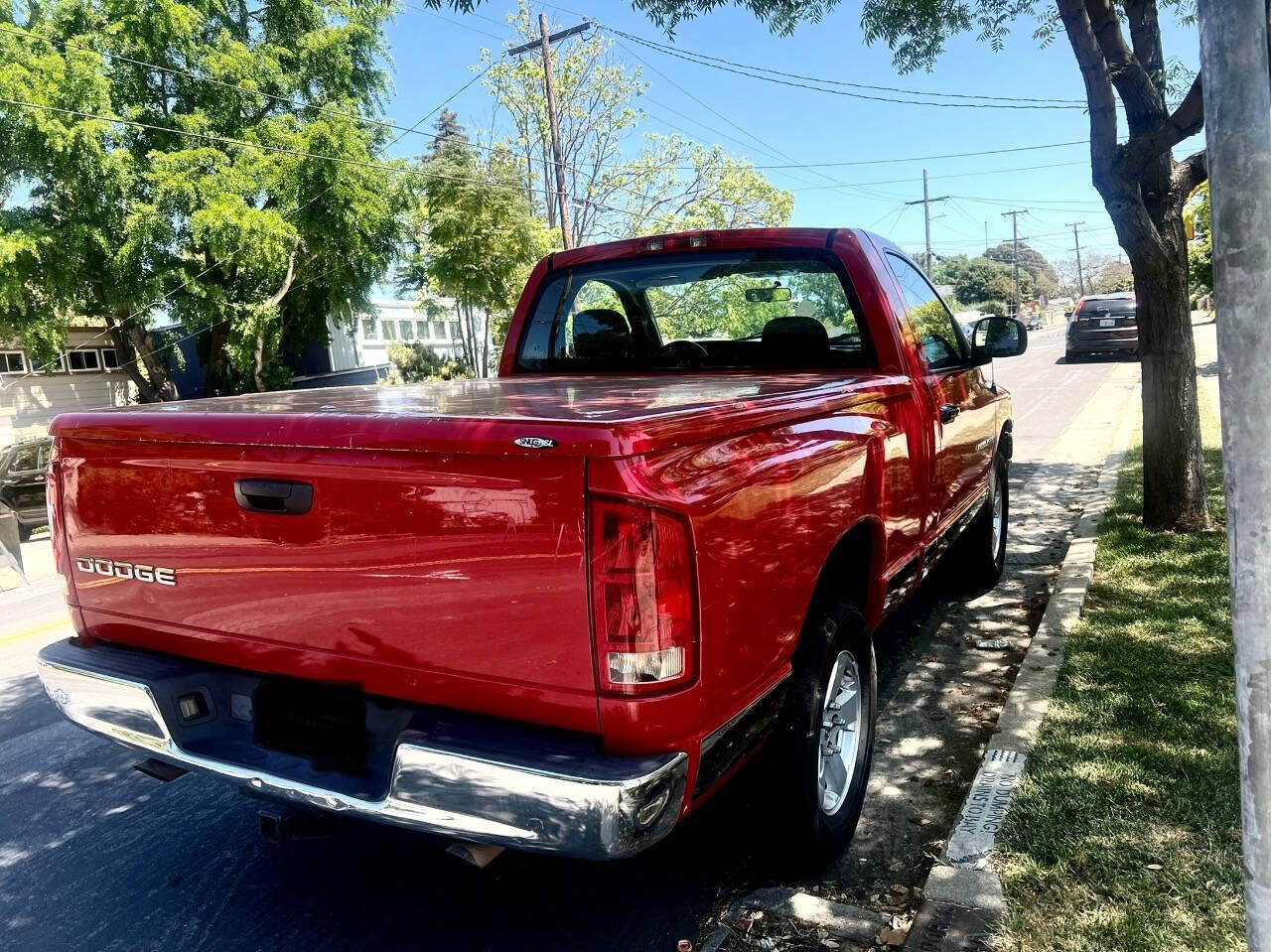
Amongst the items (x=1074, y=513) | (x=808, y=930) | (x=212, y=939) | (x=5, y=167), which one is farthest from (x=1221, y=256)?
(x=5, y=167)

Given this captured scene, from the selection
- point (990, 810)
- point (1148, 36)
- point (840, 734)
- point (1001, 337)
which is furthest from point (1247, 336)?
point (1148, 36)

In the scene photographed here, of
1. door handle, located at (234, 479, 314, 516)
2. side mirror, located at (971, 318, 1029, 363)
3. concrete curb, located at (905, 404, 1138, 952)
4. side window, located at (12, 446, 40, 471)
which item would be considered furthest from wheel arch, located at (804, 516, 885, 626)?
side window, located at (12, 446, 40, 471)

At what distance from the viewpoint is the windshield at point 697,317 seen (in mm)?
4172

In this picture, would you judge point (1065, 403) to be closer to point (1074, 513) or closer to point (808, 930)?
point (1074, 513)

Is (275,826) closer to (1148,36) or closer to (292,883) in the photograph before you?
(292,883)

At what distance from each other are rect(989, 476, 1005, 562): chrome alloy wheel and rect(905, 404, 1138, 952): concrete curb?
485 mm

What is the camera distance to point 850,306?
161 inches

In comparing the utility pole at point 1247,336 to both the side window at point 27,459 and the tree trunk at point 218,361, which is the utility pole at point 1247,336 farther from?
the tree trunk at point 218,361

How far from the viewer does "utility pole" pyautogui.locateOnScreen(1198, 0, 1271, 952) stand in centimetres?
153

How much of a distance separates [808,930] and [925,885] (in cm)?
39

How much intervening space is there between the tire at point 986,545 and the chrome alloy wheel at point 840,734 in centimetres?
280

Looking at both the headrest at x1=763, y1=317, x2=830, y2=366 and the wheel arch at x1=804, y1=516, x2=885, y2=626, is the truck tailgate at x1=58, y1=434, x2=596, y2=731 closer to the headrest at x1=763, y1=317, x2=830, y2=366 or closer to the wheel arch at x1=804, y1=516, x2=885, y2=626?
the wheel arch at x1=804, y1=516, x2=885, y2=626

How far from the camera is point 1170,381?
6.66 metres

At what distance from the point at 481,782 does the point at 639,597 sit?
548 millimetres
